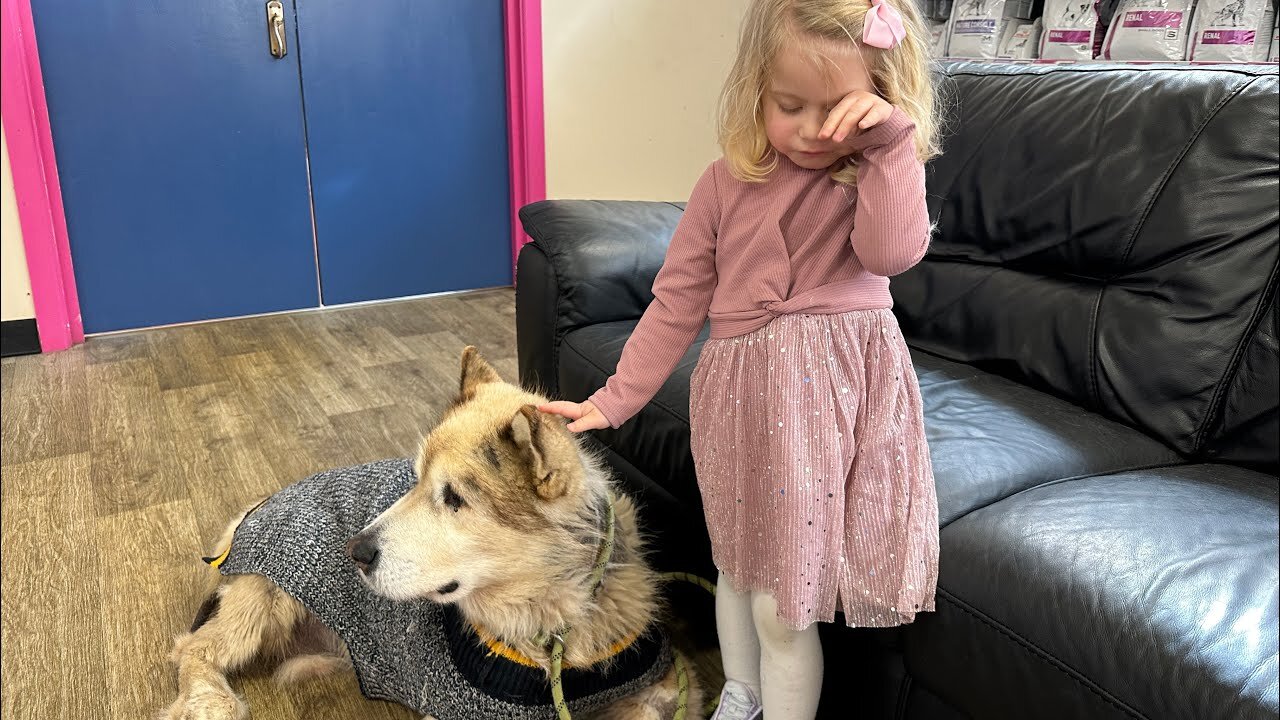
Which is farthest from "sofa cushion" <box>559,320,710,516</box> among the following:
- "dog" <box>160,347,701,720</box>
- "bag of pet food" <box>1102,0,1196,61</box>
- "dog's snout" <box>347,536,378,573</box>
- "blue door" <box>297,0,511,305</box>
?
"blue door" <box>297,0,511,305</box>

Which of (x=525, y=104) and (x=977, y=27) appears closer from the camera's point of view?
(x=977, y=27)

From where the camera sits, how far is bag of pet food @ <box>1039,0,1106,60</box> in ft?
8.38

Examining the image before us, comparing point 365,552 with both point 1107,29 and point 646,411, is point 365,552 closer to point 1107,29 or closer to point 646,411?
point 646,411

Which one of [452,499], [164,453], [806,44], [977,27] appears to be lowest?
[164,453]

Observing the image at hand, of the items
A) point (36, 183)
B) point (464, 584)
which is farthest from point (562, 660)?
point (36, 183)

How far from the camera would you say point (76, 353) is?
133 inches

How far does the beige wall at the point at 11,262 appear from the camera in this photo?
319cm

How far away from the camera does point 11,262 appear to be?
3.26 m

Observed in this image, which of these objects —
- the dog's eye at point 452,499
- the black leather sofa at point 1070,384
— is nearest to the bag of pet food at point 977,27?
the black leather sofa at point 1070,384

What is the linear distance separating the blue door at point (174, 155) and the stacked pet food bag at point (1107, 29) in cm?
261

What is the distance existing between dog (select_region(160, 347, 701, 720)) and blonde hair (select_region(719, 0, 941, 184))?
1.52 ft

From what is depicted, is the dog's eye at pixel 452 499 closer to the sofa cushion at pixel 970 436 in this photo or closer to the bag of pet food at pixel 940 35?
the sofa cushion at pixel 970 436

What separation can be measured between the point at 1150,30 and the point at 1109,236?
1091mm

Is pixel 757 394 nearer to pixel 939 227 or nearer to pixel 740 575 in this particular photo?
pixel 740 575
